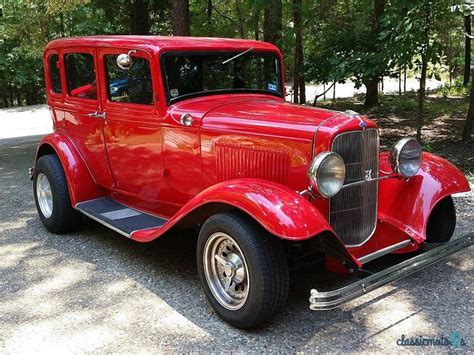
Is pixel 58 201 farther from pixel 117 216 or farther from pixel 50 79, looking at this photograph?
pixel 50 79

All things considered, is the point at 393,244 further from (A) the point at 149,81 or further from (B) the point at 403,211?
(A) the point at 149,81

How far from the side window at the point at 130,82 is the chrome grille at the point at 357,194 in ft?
5.66

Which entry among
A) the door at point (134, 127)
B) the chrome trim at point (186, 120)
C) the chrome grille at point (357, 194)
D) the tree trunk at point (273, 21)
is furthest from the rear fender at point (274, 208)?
the tree trunk at point (273, 21)

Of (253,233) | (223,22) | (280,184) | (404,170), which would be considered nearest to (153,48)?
(280,184)

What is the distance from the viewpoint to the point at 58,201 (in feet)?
15.8

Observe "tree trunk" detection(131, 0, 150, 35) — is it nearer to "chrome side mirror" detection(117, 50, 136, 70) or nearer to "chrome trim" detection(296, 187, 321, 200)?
"chrome side mirror" detection(117, 50, 136, 70)

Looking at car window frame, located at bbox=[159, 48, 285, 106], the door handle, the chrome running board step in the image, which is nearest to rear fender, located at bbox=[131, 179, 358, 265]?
the chrome running board step

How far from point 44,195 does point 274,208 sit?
3.30 metres

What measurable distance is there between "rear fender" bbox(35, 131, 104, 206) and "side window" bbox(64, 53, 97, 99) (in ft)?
1.75

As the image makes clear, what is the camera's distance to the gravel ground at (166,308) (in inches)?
116

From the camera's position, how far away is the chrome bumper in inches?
105

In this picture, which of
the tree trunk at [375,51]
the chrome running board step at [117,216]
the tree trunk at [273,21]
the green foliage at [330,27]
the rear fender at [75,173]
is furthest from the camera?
the tree trunk at [273,21]

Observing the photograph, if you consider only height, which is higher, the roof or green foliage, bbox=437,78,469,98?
the roof

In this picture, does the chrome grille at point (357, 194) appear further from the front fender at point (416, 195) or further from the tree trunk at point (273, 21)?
the tree trunk at point (273, 21)
